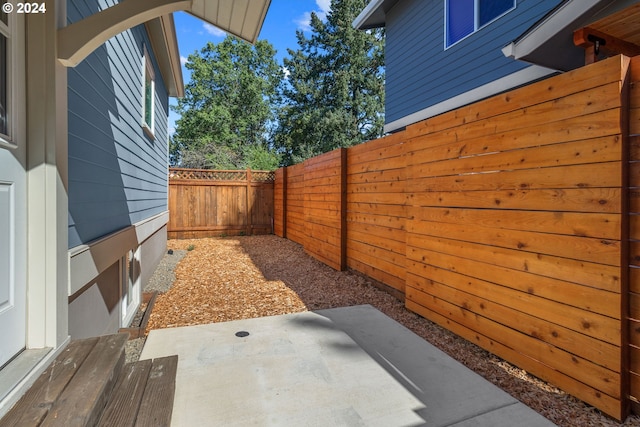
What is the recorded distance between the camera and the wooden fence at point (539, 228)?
1895 millimetres

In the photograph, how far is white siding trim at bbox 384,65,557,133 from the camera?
4.01 m

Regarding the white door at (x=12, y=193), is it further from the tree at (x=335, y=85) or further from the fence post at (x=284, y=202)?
the tree at (x=335, y=85)

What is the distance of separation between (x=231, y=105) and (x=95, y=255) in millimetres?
21452

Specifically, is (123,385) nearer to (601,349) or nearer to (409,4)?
(601,349)

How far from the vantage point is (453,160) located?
10.2 feet

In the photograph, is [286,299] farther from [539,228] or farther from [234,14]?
[234,14]

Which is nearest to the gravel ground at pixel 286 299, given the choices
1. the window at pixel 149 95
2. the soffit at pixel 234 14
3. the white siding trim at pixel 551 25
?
the window at pixel 149 95

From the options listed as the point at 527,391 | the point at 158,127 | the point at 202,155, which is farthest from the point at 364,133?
the point at 527,391

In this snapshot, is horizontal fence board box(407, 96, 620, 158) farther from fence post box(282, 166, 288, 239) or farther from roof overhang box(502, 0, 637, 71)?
fence post box(282, 166, 288, 239)

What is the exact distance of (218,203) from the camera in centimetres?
1024

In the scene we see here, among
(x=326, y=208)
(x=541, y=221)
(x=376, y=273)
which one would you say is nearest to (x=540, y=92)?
(x=541, y=221)

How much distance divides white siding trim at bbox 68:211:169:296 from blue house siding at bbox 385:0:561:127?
16.8 ft

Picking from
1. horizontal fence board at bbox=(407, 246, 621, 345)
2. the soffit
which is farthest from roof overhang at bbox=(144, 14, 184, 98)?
horizontal fence board at bbox=(407, 246, 621, 345)

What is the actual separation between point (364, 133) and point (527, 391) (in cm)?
1891
